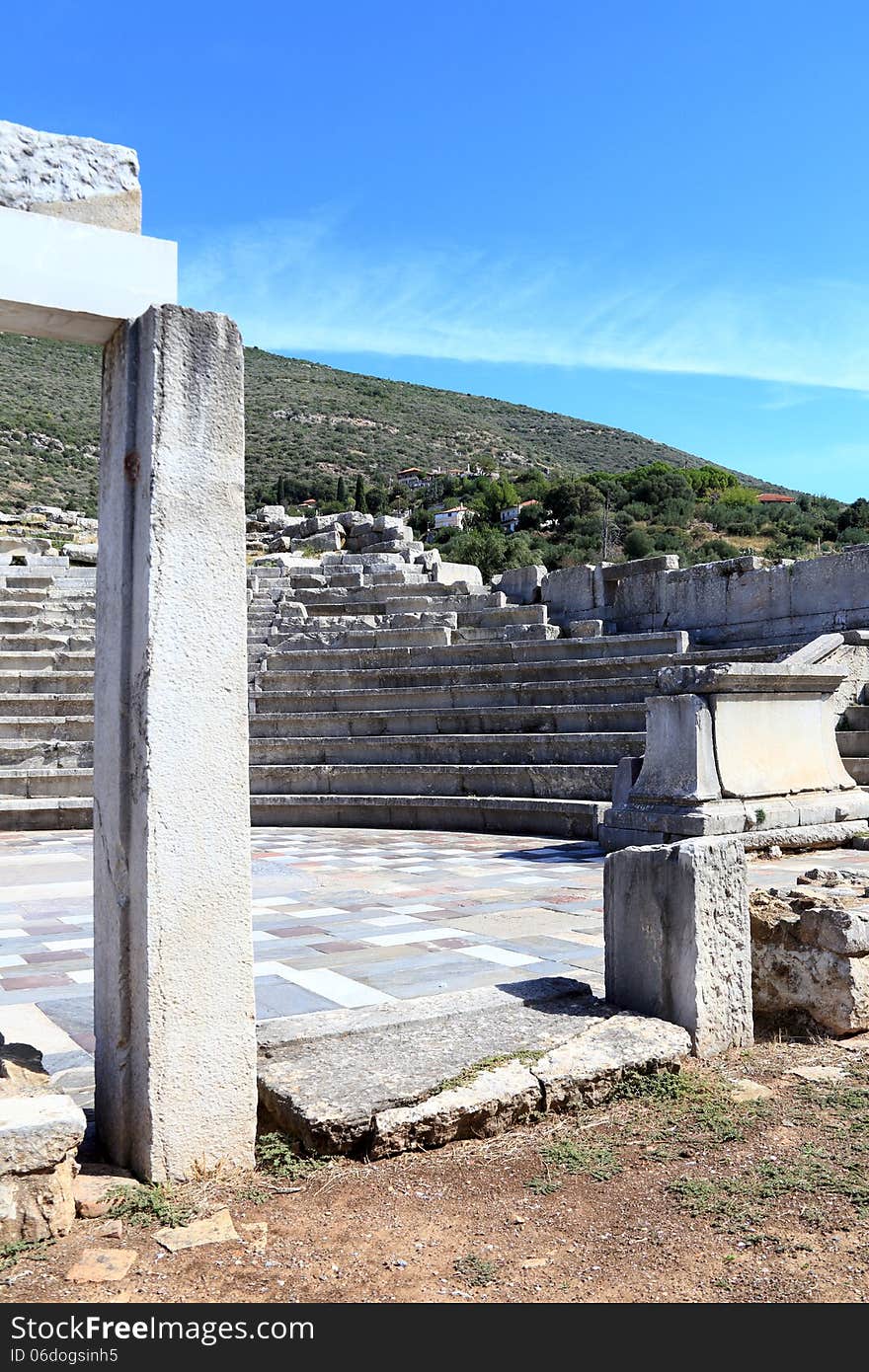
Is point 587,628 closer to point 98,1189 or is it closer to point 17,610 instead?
point 17,610

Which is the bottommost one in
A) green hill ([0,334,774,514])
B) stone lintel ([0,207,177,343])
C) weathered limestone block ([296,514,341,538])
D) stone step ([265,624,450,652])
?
stone step ([265,624,450,652])

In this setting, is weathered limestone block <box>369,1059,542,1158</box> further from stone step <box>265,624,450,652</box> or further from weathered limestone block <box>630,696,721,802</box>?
stone step <box>265,624,450,652</box>

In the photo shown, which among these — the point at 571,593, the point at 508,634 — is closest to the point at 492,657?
the point at 508,634

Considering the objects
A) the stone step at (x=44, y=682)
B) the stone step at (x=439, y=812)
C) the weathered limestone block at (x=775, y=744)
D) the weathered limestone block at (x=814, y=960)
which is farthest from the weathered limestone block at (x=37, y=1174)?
the stone step at (x=44, y=682)

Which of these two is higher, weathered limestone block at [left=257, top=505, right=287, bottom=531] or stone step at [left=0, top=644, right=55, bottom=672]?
weathered limestone block at [left=257, top=505, right=287, bottom=531]

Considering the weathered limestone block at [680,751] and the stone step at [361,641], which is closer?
the weathered limestone block at [680,751]

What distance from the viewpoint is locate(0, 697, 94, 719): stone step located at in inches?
576

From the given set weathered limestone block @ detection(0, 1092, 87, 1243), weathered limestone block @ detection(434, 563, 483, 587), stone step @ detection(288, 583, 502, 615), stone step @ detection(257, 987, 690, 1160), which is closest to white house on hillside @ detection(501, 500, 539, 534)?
weathered limestone block @ detection(434, 563, 483, 587)

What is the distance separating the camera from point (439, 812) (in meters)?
12.4

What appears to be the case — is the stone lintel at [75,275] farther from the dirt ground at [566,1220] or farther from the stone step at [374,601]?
the stone step at [374,601]

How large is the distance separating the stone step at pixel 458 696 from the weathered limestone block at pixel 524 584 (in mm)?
3635

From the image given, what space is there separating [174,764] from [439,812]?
959 cm

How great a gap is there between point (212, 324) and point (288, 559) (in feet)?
72.9

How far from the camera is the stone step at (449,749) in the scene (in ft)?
Result: 38.3
